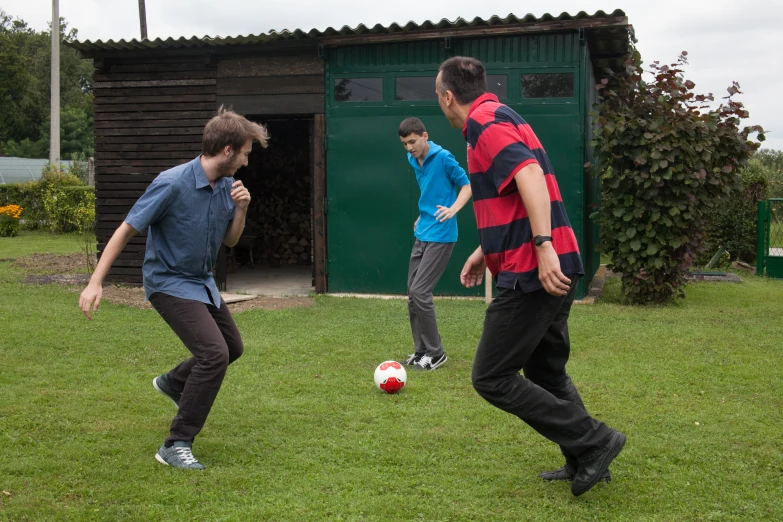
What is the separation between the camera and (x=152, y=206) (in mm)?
4062

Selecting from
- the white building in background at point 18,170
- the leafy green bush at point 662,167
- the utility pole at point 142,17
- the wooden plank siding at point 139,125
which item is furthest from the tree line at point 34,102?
the leafy green bush at point 662,167

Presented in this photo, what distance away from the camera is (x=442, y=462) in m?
4.28

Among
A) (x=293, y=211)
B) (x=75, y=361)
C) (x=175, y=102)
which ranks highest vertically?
(x=175, y=102)

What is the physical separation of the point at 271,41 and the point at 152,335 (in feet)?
14.6

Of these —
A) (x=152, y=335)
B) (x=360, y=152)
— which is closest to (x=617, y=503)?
(x=152, y=335)

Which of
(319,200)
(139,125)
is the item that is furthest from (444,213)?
(139,125)

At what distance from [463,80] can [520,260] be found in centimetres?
84

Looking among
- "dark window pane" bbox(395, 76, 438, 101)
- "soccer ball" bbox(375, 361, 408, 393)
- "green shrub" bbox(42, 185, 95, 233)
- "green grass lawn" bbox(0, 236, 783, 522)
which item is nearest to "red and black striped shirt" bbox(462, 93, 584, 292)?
"green grass lawn" bbox(0, 236, 783, 522)

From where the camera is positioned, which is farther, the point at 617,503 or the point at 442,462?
the point at 442,462

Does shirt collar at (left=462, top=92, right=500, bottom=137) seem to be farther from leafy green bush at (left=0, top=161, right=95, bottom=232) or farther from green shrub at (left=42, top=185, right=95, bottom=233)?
green shrub at (left=42, top=185, right=95, bottom=233)

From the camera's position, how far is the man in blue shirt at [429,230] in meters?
6.43

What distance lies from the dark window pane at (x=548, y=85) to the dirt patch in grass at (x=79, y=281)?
3.76 metres

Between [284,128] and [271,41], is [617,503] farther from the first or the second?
[284,128]

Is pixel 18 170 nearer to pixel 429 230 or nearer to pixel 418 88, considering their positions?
pixel 418 88
